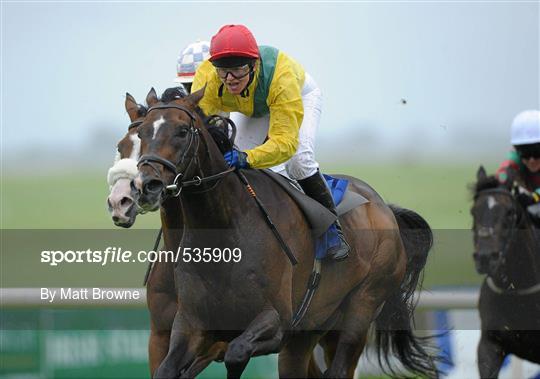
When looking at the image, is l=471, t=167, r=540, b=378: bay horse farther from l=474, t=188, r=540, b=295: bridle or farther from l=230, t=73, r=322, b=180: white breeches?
l=230, t=73, r=322, b=180: white breeches

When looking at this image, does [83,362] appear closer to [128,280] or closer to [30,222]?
[128,280]

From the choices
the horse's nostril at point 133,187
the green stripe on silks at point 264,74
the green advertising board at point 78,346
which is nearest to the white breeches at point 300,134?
the green stripe on silks at point 264,74

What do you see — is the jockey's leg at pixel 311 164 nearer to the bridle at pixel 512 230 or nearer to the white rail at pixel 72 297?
the bridle at pixel 512 230

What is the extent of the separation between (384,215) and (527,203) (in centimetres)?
90

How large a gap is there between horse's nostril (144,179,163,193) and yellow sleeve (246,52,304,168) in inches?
22.9

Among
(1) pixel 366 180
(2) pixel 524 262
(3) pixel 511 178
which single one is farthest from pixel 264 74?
(1) pixel 366 180

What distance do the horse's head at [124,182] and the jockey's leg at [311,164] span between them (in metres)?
0.95

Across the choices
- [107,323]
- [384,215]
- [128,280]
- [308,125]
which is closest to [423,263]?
[384,215]

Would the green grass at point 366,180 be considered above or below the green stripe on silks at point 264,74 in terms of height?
below

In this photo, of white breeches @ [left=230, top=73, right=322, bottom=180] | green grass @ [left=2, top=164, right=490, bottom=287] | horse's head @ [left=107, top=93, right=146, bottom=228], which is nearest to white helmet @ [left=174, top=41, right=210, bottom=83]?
white breeches @ [left=230, top=73, right=322, bottom=180]

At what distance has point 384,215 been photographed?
537 cm

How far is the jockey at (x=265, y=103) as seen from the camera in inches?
161

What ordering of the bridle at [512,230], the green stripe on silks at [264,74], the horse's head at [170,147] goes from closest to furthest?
1. the horse's head at [170,147]
2. the green stripe on silks at [264,74]
3. the bridle at [512,230]

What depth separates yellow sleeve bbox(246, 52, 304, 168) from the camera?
13.5 feet
